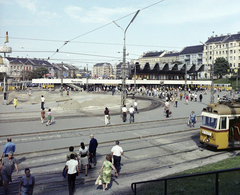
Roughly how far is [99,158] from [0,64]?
26.6 meters

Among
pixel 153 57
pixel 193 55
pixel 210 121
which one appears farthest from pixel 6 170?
pixel 153 57

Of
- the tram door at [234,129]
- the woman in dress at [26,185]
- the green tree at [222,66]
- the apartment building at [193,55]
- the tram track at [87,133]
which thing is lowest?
the tram track at [87,133]

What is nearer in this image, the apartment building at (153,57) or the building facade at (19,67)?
the building facade at (19,67)

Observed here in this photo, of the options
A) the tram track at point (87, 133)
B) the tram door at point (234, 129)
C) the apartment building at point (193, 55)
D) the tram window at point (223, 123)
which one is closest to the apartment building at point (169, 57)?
the apartment building at point (193, 55)

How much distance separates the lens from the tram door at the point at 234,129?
40.1ft

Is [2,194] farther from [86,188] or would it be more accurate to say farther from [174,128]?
[174,128]

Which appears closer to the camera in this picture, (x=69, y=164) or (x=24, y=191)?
(x=24, y=191)

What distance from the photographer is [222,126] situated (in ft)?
39.1

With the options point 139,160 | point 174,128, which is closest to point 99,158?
point 139,160

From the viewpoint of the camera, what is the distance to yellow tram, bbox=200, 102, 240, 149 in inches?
468

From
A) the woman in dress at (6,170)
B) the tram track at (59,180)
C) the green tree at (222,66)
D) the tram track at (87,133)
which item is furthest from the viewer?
the green tree at (222,66)

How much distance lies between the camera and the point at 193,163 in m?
10.6

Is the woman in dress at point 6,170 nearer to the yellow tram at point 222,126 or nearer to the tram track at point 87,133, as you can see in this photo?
the tram track at point 87,133

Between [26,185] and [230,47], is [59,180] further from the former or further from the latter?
[230,47]
